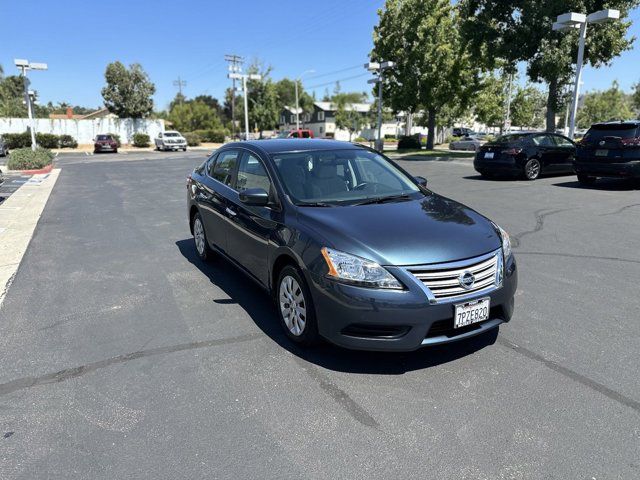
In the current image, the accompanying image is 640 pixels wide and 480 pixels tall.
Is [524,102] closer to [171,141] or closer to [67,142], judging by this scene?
[171,141]

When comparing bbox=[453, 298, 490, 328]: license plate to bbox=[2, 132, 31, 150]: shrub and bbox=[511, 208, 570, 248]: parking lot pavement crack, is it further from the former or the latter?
bbox=[2, 132, 31, 150]: shrub

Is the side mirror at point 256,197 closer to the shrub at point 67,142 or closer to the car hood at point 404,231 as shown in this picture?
the car hood at point 404,231

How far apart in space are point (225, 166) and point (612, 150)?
10247mm

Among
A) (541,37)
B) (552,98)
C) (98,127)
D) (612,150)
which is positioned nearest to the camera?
(612,150)

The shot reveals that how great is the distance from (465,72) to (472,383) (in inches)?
1200

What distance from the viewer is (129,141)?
165 feet

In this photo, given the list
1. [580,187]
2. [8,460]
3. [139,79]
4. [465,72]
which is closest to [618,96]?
[465,72]

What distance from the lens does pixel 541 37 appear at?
22.7 m

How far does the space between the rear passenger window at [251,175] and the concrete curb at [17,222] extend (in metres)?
2.85

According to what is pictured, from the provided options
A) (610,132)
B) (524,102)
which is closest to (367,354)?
(610,132)

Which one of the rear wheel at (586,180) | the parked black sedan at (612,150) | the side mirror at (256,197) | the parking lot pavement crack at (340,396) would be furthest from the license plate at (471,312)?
the rear wheel at (586,180)

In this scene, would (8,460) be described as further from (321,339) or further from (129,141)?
(129,141)

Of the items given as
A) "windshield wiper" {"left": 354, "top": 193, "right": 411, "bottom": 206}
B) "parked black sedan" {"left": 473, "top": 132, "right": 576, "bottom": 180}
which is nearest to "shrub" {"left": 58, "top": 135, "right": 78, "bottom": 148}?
"parked black sedan" {"left": 473, "top": 132, "right": 576, "bottom": 180}

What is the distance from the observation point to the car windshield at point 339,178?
4.28m
